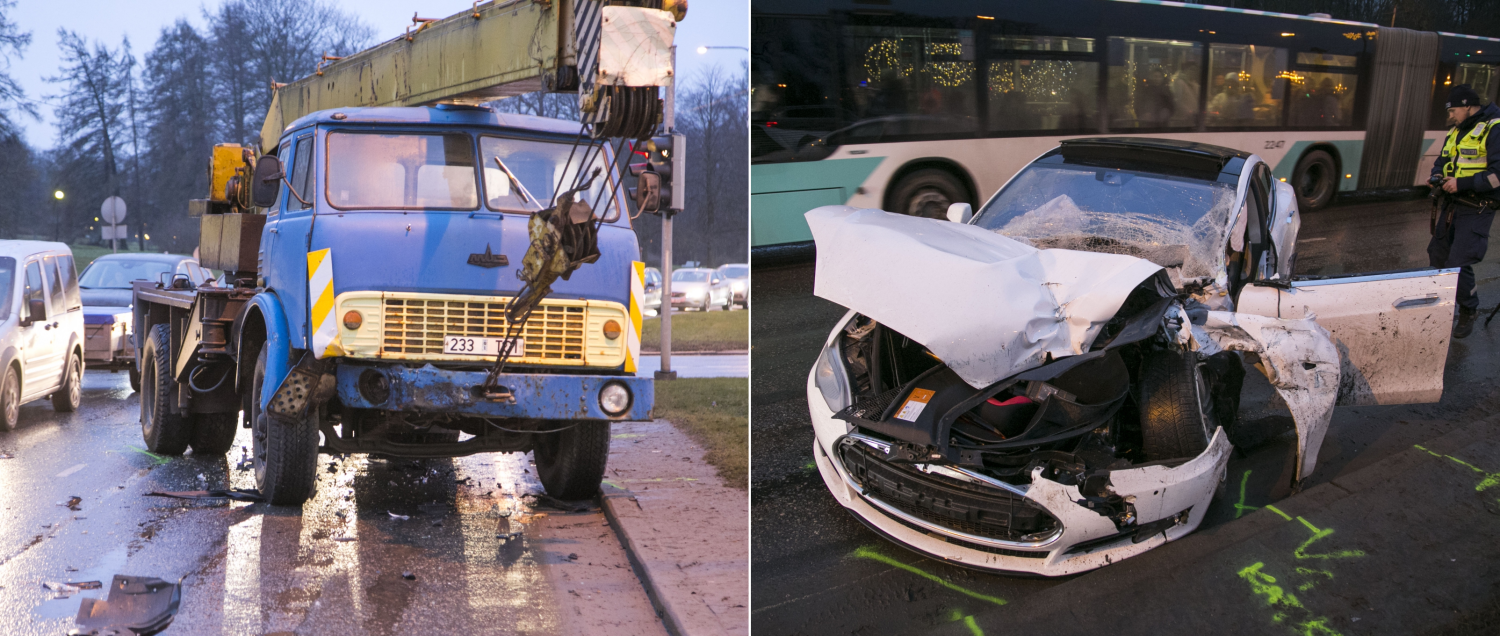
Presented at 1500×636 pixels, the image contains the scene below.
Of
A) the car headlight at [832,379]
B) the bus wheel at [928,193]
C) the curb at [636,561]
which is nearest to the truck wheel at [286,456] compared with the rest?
the curb at [636,561]

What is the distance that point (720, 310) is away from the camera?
29328mm

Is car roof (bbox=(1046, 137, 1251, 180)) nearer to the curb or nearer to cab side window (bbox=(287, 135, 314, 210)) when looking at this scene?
the curb

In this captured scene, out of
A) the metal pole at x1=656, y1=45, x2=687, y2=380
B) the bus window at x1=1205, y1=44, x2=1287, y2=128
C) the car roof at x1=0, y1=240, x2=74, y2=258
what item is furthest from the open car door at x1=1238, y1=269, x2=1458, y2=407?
the car roof at x1=0, y1=240, x2=74, y2=258

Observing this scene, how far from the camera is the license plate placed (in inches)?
245

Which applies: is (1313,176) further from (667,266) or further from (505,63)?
(505,63)

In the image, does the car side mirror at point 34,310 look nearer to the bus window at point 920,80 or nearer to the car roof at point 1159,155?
the bus window at point 920,80

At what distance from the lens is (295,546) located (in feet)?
19.3

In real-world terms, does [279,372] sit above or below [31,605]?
above

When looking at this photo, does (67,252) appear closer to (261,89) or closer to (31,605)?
(31,605)

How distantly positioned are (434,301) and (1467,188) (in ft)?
22.2

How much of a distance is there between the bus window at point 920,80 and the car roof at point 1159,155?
2.53m

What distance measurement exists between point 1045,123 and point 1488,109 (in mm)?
3920

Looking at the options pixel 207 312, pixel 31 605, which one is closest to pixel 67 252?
pixel 207 312

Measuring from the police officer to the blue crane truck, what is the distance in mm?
5589
